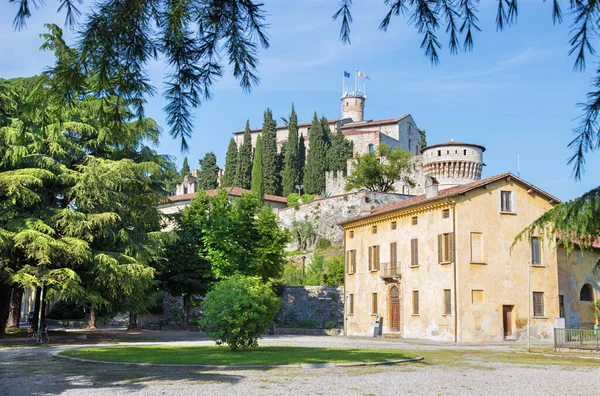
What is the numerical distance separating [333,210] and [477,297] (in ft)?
120

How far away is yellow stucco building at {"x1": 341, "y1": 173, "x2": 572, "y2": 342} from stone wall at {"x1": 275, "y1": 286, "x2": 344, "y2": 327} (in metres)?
9.12

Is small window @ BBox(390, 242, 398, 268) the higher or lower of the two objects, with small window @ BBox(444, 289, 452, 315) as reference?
higher

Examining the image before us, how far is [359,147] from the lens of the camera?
3853 inches

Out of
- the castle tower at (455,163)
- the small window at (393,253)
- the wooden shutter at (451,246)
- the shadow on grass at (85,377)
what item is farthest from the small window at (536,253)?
the castle tower at (455,163)

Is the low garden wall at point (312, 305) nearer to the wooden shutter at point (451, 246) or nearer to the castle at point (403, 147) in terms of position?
Answer: the wooden shutter at point (451, 246)

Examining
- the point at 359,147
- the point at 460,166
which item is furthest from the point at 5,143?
the point at 359,147

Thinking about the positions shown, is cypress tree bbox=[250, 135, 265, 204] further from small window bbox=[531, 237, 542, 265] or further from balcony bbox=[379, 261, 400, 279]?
small window bbox=[531, 237, 542, 265]

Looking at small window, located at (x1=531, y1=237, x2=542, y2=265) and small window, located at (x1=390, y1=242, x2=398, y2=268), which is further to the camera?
small window, located at (x1=390, y1=242, x2=398, y2=268)

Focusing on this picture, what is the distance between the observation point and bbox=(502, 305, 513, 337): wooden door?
3238 cm

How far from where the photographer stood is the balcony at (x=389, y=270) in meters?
35.9

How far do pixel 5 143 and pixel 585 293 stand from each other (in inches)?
1200

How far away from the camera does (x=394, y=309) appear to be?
119ft

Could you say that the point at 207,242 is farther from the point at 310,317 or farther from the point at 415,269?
the point at 415,269

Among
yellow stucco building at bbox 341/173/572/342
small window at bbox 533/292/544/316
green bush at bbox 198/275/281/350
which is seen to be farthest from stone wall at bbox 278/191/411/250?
green bush at bbox 198/275/281/350
